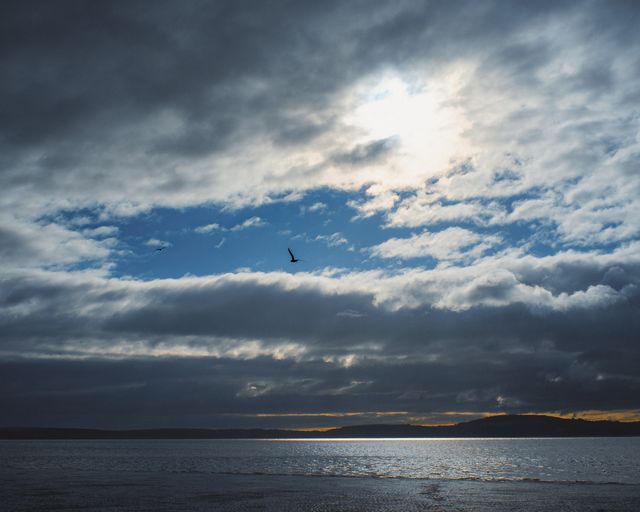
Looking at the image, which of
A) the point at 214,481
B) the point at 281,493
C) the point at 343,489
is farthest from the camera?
the point at 214,481

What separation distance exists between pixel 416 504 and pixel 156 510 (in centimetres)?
2651

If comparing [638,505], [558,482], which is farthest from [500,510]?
[558,482]

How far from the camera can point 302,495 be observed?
2788 inches

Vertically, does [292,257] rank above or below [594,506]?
above

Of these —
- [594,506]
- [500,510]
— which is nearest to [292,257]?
[500,510]

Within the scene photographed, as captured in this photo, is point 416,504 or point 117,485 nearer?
point 416,504

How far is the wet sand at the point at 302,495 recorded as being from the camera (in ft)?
194

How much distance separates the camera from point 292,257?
7681cm

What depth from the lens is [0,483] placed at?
273 feet

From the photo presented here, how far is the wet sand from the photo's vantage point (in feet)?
194

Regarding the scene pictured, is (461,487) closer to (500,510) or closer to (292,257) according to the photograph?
(500,510)

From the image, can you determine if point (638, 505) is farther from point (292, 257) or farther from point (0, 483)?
Result: point (0, 483)

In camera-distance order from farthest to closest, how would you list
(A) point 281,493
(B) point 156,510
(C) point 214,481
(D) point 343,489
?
(C) point 214,481, (D) point 343,489, (A) point 281,493, (B) point 156,510

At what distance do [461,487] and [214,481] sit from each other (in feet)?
122
